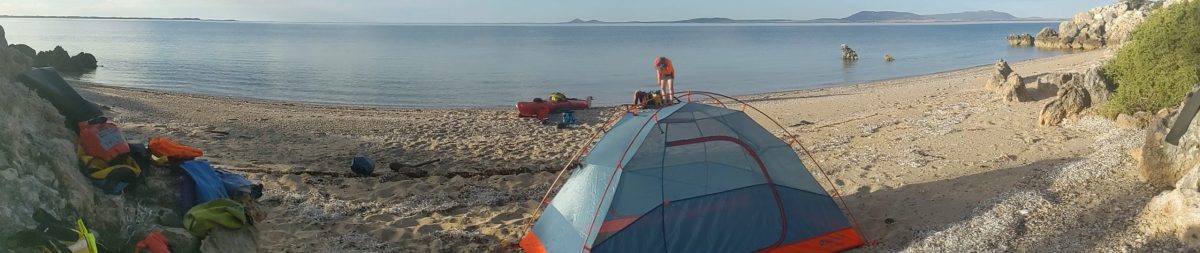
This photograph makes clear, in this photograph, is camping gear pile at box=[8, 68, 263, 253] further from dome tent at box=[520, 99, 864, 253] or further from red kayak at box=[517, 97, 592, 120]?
red kayak at box=[517, 97, 592, 120]

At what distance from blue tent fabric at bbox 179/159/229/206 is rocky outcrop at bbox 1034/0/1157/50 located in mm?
59711

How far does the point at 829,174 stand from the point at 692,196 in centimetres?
417

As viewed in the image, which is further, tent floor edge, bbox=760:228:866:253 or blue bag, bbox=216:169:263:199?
tent floor edge, bbox=760:228:866:253

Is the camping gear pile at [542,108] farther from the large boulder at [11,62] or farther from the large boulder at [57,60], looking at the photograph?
the large boulder at [57,60]

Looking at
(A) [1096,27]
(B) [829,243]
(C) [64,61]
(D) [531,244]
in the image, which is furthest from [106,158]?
(A) [1096,27]

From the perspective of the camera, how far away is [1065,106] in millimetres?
11625

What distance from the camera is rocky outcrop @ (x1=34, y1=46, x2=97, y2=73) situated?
36750mm

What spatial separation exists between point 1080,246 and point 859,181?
3.70m

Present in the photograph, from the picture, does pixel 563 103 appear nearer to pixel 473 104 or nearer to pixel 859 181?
pixel 473 104

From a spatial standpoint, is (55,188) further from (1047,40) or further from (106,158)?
(1047,40)

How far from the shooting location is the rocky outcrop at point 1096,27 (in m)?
52.2

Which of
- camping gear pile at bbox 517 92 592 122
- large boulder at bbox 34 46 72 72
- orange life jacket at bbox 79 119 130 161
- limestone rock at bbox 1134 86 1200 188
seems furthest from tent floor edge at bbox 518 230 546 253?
large boulder at bbox 34 46 72 72

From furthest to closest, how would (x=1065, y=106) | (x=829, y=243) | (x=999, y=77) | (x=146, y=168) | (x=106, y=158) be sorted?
(x=999, y=77) < (x=1065, y=106) < (x=829, y=243) < (x=146, y=168) < (x=106, y=158)

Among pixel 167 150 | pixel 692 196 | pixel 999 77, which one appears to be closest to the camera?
pixel 167 150
